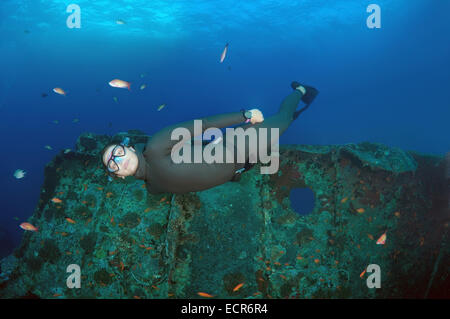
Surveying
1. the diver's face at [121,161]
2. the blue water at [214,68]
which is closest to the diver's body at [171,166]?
the diver's face at [121,161]

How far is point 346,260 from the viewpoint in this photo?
2.94 metres

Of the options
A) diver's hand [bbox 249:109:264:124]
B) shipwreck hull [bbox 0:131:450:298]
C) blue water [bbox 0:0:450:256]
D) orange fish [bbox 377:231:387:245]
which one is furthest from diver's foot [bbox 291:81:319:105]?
blue water [bbox 0:0:450:256]

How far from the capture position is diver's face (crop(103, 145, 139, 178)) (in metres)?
2.26

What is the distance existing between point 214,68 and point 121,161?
261 ft

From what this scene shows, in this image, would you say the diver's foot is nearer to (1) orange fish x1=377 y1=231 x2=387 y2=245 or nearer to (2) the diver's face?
(1) orange fish x1=377 y1=231 x2=387 y2=245

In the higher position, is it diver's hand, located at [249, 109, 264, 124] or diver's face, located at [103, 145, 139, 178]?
diver's hand, located at [249, 109, 264, 124]

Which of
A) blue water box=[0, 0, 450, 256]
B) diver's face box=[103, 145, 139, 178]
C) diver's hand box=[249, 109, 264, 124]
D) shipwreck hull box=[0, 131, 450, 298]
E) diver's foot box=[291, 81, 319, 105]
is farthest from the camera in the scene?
blue water box=[0, 0, 450, 256]

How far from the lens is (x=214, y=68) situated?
75188 mm

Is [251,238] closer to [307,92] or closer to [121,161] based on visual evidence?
[121,161]

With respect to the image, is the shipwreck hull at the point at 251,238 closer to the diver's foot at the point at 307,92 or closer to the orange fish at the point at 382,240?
the orange fish at the point at 382,240

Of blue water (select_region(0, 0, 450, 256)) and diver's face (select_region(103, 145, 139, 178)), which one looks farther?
blue water (select_region(0, 0, 450, 256))

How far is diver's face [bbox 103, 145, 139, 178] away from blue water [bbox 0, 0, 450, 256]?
21078 mm

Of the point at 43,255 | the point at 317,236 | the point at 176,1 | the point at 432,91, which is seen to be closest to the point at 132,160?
the point at 43,255

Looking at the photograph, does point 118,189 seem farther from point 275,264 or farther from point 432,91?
point 432,91
